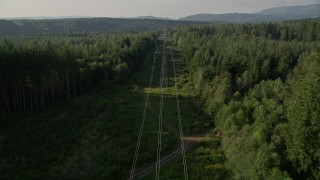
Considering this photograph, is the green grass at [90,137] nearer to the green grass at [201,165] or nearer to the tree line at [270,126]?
the green grass at [201,165]

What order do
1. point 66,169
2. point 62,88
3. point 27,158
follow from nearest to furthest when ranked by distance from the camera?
point 66,169 < point 27,158 < point 62,88

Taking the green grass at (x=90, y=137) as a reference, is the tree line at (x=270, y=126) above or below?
above

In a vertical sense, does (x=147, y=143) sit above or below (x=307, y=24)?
below

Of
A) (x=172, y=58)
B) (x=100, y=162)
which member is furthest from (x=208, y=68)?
(x=172, y=58)

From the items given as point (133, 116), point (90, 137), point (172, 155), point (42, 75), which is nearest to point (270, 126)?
point (172, 155)

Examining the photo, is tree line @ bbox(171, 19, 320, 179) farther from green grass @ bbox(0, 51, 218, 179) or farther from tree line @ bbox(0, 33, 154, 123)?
tree line @ bbox(0, 33, 154, 123)

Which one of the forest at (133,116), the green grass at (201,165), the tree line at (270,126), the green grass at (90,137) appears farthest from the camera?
the green grass at (90,137)

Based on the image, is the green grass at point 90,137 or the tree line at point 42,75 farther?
the tree line at point 42,75

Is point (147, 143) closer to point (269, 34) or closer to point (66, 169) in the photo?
point (66, 169)

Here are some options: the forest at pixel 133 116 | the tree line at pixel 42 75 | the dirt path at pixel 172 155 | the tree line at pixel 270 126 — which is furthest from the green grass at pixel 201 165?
the tree line at pixel 42 75
